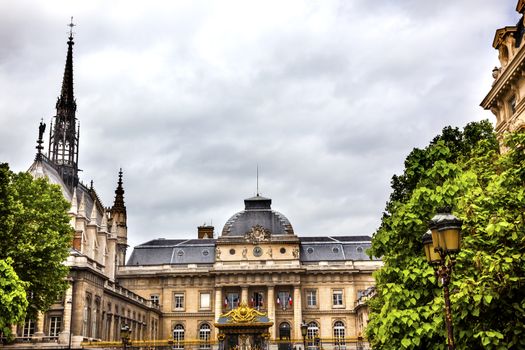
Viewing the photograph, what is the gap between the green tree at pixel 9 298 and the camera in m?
26.7

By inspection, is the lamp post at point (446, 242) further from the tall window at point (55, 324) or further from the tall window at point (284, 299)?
the tall window at point (284, 299)

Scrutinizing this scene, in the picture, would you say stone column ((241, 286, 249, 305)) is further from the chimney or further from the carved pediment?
the chimney

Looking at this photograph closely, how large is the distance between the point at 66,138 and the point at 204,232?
92.3 ft

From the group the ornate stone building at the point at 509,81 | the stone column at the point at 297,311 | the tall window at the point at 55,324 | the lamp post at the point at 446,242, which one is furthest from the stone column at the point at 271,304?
the lamp post at the point at 446,242

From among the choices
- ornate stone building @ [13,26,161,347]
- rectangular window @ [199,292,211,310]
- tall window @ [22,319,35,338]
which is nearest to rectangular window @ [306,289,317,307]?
rectangular window @ [199,292,211,310]

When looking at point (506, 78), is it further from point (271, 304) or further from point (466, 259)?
point (271, 304)

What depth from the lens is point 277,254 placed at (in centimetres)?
7694

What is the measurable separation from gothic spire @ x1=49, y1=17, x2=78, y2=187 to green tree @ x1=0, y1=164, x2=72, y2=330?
29986 millimetres

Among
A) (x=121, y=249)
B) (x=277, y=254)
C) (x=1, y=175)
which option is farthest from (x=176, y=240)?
(x=1, y=175)

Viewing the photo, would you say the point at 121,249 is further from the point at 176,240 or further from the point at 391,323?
the point at 391,323

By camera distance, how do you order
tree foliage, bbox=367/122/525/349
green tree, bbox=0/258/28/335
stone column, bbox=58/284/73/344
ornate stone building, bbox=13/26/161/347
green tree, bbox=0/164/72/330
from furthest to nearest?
ornate stone building, bbox=13/26/161/347 → stone column, bbox=58/284/73/344 → green tree, bbox=0/164/72/330 → green tree, bbox=0/258/28/335 → tree foliage, bbox=367/122/525/349

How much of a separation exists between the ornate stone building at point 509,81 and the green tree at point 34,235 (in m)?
25.3

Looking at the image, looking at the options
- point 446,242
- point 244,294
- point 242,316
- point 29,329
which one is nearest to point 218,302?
point 244,294

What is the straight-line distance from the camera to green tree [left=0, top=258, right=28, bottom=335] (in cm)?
2666
